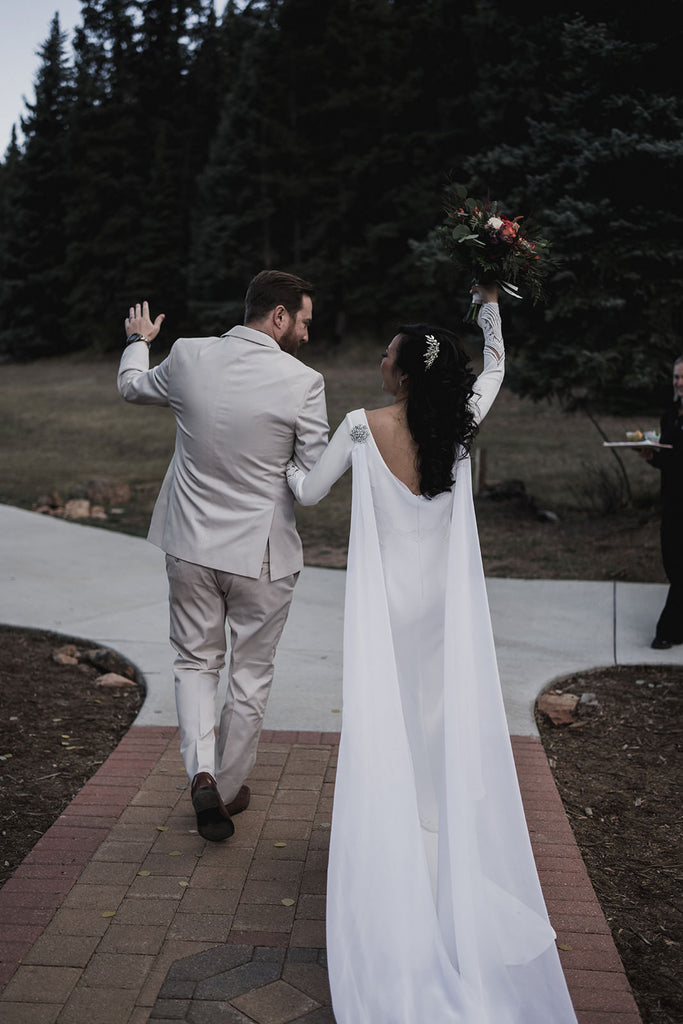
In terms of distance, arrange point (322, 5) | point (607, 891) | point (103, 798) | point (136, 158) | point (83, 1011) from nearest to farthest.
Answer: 1. point (83, 1011)
2. point (607, 891)
3. point (103, 798)
4. point (322, 5)
5. point (136, 158)

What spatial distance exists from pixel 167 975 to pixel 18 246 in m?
51.2

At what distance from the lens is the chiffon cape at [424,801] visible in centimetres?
277

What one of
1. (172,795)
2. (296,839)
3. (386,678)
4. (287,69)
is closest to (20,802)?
(172,795)

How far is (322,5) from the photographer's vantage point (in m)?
38.5

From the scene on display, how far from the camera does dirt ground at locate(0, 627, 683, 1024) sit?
3.54 metres

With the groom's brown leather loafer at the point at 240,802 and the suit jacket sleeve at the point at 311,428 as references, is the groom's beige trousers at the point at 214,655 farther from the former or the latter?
the suit jacket sleeve at the point at 311,428

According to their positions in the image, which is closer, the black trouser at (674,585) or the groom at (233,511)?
the groom at (233,511)

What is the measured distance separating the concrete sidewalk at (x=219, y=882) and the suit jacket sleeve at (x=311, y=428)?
150 cm

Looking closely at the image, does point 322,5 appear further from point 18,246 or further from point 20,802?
point 20,802

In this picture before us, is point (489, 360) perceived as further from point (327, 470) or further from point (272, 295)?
point (272, 295)

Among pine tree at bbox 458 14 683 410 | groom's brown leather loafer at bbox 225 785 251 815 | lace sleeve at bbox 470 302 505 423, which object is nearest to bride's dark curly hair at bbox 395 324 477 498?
lace sleeve at bbox 470 302 505 423

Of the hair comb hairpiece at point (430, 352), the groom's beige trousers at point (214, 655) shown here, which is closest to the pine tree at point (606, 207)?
the groom's beige trousers at point (214, 655)

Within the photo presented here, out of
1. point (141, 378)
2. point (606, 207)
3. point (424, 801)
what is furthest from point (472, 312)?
point (606, 207)

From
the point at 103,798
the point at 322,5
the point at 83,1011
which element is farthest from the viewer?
the point at 322,5
